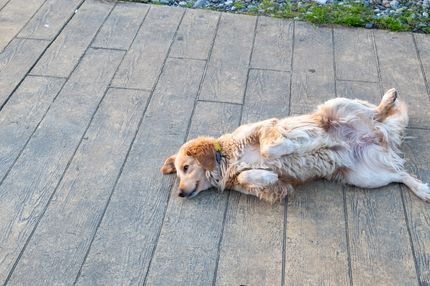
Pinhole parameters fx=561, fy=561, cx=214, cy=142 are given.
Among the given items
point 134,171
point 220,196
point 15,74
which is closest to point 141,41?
point 15,74

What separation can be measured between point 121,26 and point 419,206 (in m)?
3.65

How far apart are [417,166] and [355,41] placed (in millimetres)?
1945

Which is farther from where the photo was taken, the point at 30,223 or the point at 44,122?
the point at 44,122

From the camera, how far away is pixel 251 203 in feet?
13.0

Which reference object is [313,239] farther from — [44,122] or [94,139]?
[44,122]

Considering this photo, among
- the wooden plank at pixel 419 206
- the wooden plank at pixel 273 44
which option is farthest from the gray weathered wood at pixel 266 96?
the wooden plank at pixel 419 206

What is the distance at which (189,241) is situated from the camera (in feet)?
12.1

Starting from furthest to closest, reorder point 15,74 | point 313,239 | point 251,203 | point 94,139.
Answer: point 15,74 < point 94,139 < point 251,203 < point 313,239

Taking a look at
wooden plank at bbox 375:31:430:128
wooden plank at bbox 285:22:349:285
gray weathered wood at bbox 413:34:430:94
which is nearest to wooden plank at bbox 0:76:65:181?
wooden plank at bbox 285:22:349:285

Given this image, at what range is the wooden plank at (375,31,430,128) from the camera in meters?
4.76

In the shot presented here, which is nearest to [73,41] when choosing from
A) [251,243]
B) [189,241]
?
[189,241]

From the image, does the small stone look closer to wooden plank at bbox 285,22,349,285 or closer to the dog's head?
wooden plank at bbox 285,22,349,285

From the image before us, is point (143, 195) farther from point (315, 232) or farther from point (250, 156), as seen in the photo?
point (315, 232)

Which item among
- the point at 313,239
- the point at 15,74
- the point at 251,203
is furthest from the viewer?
the point at 15,74
